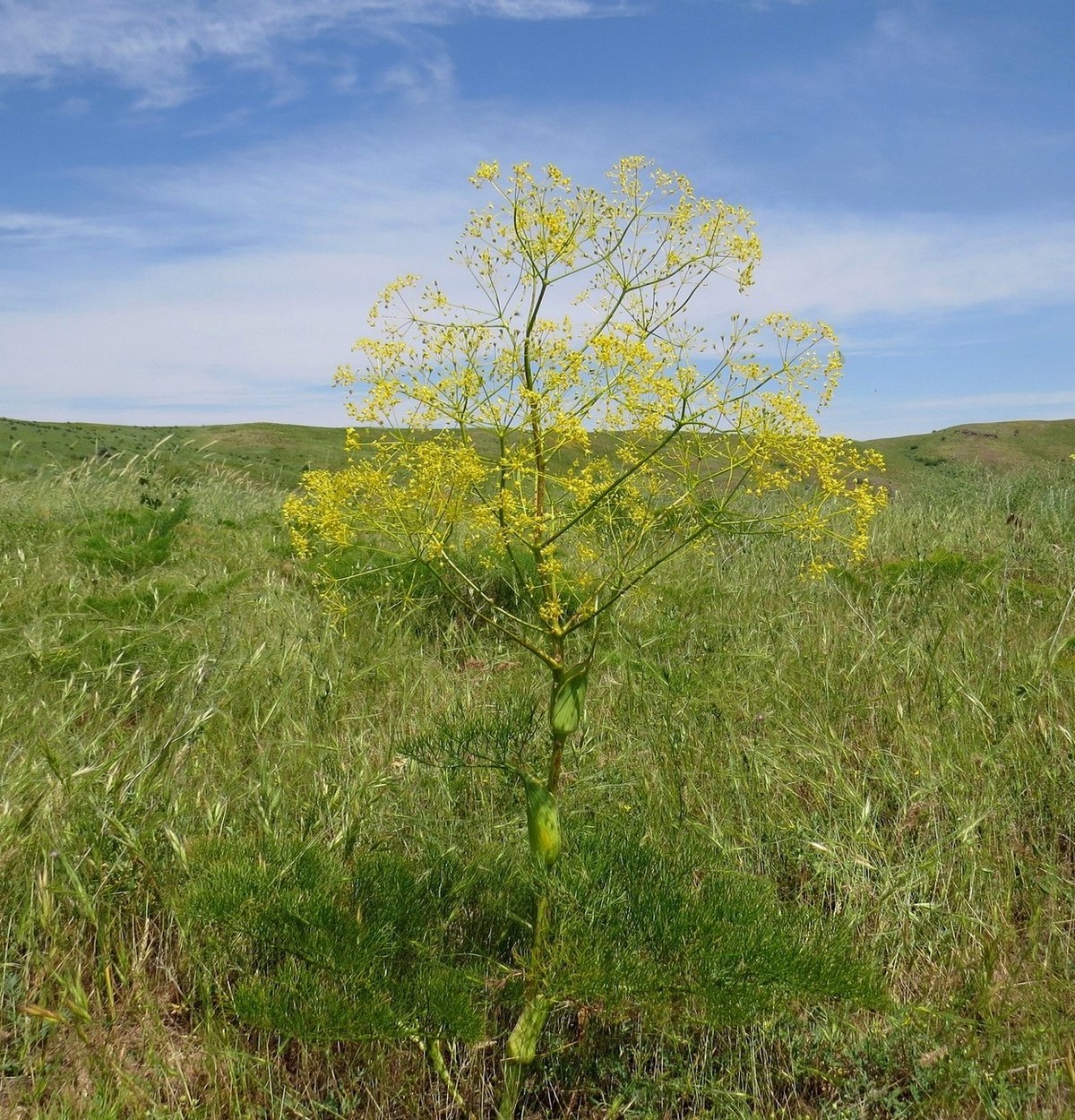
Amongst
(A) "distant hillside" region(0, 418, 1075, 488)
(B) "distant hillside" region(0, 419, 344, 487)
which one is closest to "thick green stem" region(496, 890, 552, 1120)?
(B) "distant hillside" region(0, 419, 344, 487)

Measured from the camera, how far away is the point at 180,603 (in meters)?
5.36

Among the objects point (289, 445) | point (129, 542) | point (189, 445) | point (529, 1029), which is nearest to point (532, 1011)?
point (529, 1029)

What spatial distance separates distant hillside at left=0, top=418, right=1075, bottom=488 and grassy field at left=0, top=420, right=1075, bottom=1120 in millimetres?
9324

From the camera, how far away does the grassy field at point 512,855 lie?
2252 millimetres

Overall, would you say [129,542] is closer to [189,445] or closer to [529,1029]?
[529,1029]

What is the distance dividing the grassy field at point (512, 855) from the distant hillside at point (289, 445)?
30.6 ft

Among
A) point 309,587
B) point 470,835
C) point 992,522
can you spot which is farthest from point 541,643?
point 992,522

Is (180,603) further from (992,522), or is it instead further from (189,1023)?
(992,522)

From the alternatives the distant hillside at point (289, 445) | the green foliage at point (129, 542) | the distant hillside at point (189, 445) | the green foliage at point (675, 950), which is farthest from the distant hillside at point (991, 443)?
the green foliage at point (675, 950)

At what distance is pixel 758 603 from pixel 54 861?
3.93m

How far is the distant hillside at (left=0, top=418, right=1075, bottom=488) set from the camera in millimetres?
15977

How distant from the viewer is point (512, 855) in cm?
293

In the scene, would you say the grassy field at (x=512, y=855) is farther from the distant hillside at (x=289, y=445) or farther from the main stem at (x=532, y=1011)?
the distant hillside at (x=289, y=445)

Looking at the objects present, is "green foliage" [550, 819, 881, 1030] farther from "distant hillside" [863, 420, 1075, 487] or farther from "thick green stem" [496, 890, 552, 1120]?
"distant hillside" [863, 420, 1075, 487]
